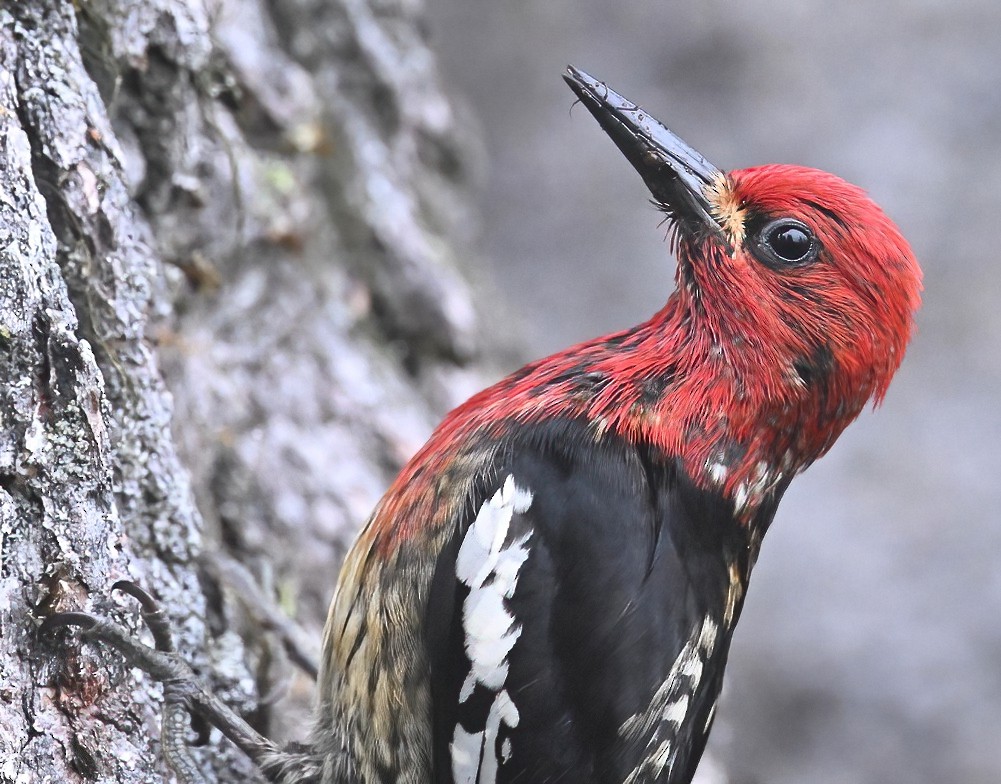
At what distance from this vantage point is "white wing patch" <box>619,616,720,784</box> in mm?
2301

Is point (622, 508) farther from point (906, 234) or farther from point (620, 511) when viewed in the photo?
point (906, 234)

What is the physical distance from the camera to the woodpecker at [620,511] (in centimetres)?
228

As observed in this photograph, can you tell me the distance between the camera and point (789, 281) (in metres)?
2.50

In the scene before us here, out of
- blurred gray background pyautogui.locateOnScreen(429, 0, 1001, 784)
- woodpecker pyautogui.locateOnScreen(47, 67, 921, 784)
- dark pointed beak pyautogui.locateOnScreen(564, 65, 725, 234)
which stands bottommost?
woodpecker pyautogui.locateOnScreen(47, 67, 921, 784)

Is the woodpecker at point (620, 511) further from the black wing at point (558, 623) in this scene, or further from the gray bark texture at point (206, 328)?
the gray bark texture at point (206, 328)

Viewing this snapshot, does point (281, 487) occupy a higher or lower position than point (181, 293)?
lower

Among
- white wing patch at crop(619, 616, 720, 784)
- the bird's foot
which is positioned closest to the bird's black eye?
white wing patch at crop(619, 616, 720, 784)

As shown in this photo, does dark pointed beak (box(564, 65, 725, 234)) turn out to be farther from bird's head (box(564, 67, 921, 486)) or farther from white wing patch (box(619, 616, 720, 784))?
white wing patch (box(619, 616, 720, 784))

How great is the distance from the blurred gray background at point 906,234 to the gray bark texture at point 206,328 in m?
0.90

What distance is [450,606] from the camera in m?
2.30

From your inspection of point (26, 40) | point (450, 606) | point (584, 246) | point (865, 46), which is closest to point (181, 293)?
point (26, 40)

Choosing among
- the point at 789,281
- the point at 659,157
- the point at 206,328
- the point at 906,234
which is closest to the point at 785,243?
the point at 789,281

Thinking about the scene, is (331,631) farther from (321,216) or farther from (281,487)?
(321,216)

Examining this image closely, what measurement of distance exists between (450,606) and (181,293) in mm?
1239
